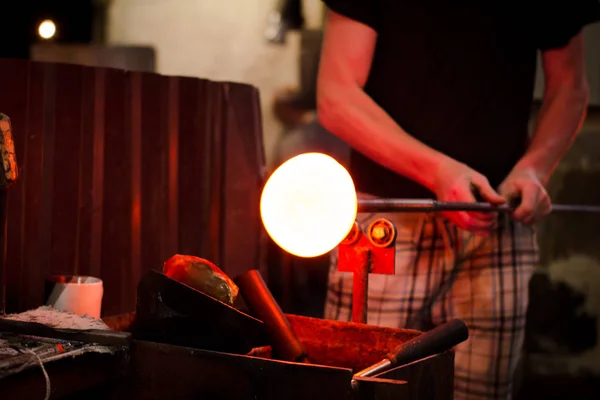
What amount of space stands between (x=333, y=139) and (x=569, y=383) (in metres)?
1.94

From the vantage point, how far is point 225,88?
265 cm

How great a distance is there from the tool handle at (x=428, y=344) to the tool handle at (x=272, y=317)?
0.21m

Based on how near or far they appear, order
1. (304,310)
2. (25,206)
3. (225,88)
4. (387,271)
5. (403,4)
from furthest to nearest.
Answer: (304,310) → (225,88) → (403,4) → (25,206) → (387,271)

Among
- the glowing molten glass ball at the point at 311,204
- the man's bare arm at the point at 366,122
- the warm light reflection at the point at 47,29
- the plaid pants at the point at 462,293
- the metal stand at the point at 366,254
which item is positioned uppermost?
the warm light reflection at the point at 47,29

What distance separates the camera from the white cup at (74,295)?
5.43 ft

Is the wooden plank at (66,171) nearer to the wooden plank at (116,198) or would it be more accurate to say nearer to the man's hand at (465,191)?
the wooden plank at (116,198)

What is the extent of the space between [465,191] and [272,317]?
0.76 metres

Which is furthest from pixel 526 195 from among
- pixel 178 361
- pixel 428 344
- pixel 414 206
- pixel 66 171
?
pixel 66 171

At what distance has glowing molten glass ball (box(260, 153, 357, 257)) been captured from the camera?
1.43 meters

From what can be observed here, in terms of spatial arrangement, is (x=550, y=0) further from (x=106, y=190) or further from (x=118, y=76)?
(x=106, y=190)

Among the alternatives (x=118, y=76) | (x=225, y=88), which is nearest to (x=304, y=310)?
(x=225, y=88)

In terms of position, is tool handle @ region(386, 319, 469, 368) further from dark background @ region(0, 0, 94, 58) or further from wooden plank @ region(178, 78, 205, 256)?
dark background @ region(0, 0, 94, 58)

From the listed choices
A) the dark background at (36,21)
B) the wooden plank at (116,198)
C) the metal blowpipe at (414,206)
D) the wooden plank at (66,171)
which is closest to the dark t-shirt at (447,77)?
the metal blowpipe at (414,206)

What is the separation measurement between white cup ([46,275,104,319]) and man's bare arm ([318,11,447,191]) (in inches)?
38.4
